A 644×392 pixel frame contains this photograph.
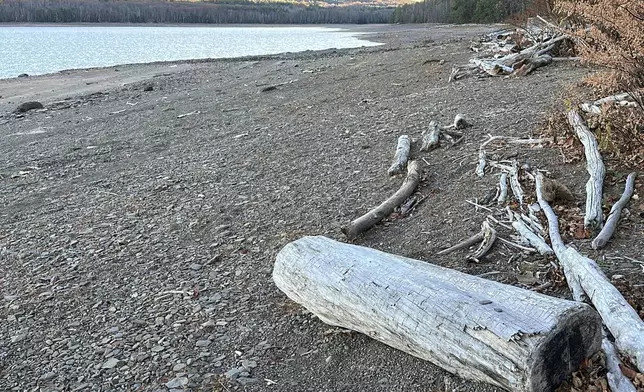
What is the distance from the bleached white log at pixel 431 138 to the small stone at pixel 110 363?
4.41 metres

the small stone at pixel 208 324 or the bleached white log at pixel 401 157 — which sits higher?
the bleached white log at pixel 401 157

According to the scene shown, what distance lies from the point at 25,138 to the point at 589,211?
10.8 m

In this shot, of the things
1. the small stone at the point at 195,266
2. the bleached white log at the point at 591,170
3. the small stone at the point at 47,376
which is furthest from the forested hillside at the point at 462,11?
the small stone at the point at 47,376

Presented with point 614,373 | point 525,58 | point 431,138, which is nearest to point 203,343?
point 614,373

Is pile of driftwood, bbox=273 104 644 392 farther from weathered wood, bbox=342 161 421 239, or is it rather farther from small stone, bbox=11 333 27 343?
small stone, bbox=11 333 27 343

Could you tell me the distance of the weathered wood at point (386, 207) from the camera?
196 inches

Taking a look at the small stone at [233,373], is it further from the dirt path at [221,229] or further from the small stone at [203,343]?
the small stone at [203,343]

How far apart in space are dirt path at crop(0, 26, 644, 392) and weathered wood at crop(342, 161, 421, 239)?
0.11 meters

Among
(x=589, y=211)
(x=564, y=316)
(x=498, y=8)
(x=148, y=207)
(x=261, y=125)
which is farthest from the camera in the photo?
(x=498, y=8)

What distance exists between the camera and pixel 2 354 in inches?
153

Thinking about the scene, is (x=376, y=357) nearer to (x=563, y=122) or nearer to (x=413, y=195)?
(x=413, y=195)

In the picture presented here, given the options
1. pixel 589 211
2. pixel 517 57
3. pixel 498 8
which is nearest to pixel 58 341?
pixel 589 211

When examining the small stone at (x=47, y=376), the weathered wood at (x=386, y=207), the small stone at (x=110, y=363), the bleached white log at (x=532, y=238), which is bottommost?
the small stone at (x=47, y=376)

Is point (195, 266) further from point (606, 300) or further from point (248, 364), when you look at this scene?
point (606, 300)
